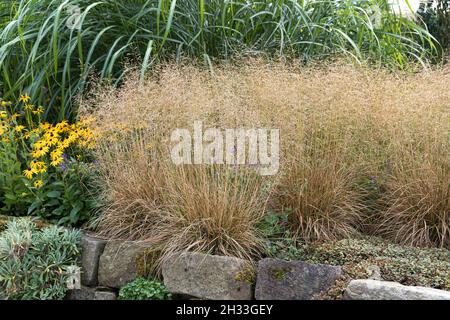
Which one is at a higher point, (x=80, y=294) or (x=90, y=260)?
(x=90, y=260)

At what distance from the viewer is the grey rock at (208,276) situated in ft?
10.6

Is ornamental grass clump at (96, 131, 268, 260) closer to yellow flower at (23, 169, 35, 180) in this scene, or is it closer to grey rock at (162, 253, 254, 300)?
grey rock at (162, 253, 254, 300)

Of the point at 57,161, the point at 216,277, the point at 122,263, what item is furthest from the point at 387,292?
the point at 57,161

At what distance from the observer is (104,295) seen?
11.4 ft

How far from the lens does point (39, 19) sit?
511 cm

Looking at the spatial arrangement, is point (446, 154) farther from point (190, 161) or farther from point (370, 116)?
point (190, 161)

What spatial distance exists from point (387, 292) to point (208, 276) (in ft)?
3.15

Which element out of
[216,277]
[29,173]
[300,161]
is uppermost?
[300,161]

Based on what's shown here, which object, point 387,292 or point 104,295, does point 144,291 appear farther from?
point 387,292

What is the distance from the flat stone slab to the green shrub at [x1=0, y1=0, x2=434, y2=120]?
2301mm

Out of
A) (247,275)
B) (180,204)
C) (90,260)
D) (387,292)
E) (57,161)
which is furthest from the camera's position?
(57,161)

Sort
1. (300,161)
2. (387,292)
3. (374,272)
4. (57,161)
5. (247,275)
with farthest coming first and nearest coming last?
(57,161), (300,161), (247,275), (374,272), (387,292)

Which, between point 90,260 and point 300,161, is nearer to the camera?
point 90,260
